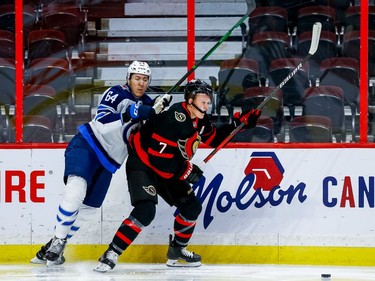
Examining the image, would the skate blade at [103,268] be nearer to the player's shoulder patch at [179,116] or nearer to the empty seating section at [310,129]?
the player's shoulder patch at [179,116]

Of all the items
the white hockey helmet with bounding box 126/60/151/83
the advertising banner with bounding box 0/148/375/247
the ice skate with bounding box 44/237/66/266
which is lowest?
the ice skate with bounding box 44/237/66/266

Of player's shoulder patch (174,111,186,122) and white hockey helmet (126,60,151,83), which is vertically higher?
white hockey helmet (126,60,151,83)

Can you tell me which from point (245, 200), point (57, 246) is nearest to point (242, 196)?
point (245, 200)

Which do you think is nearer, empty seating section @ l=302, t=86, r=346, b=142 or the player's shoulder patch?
the player's shoulder patch

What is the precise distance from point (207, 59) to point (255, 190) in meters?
0.78

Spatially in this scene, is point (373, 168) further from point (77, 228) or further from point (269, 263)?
point (77, 228)

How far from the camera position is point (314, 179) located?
7.97 m

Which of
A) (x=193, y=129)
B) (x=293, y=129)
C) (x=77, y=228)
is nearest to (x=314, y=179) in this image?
(x=293, y=129)

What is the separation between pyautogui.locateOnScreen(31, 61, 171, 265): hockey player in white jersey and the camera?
25.0 ft

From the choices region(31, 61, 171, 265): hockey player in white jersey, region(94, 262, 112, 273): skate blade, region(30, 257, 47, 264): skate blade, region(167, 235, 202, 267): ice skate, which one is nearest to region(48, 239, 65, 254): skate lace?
region(31, 61, 171, 265): hockey player in white jersey

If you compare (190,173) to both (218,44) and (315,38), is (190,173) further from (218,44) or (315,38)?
(315,38)

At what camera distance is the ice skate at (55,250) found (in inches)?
301

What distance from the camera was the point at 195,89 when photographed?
760cm

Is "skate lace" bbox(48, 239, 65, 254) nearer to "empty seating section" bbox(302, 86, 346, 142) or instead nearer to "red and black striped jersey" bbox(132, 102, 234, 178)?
"red and black striped jersey" bbox(132, 102, 234, 178)
